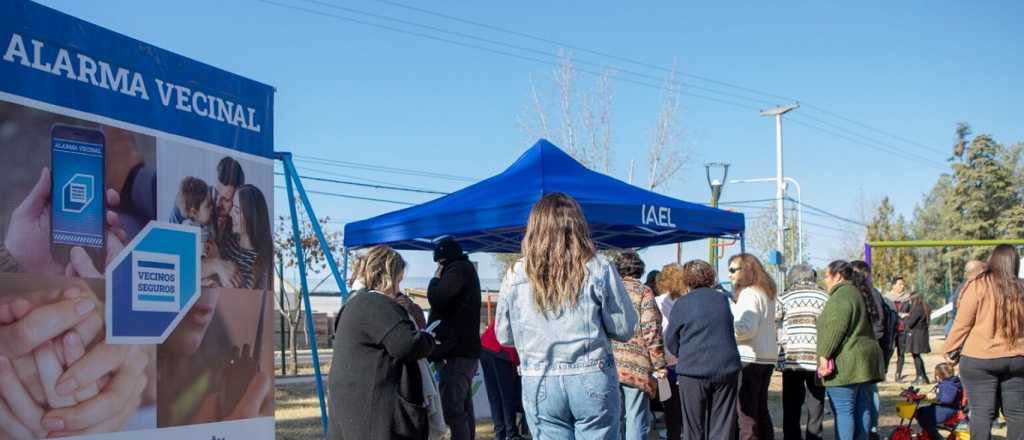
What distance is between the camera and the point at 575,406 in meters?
4.02

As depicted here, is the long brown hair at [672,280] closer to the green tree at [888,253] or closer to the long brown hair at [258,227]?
the long brown hair at [258,227]

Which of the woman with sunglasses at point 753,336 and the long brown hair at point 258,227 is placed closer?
the long brown hair at point 258,227

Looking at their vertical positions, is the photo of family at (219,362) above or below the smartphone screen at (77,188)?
below

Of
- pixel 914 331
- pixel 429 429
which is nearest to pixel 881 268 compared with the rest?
pixel 914 331

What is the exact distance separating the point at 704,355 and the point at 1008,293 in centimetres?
204

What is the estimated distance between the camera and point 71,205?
160 inches

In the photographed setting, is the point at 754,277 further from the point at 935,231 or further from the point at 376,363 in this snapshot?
the point at 935,231

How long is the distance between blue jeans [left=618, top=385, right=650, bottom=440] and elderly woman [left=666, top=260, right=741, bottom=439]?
1.53 feet

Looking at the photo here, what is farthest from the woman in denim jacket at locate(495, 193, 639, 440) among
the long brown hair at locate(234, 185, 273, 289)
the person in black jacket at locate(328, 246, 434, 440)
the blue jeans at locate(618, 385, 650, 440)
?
the blue jeans at locate(618, 385, 650, 440)

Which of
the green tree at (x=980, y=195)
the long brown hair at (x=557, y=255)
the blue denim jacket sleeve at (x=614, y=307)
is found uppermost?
the green tree at (x=980, y=195)

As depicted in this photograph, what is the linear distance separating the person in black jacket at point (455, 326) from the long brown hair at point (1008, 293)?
350 centimetres

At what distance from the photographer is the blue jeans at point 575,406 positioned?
3996 mm

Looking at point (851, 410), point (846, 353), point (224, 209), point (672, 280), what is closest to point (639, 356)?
point (672, 280)

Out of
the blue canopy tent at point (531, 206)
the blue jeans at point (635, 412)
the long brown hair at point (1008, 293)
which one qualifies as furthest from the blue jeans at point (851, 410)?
the blue canopy tent at point (531, 206)
